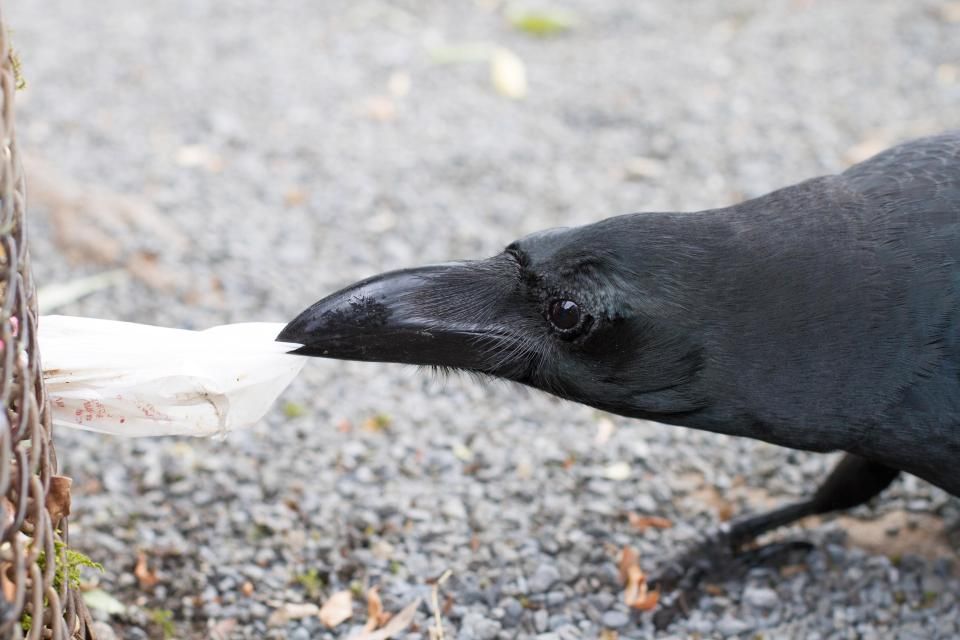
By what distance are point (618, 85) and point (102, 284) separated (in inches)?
162

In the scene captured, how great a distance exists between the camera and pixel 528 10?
8953 mm

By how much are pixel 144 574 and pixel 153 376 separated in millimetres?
1120

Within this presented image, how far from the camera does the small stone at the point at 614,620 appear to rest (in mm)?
3369

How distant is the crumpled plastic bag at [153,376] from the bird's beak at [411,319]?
11cm

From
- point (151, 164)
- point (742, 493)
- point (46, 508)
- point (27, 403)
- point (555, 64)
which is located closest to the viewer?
point (27, 403)

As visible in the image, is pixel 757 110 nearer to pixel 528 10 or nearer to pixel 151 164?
pixel 528 10

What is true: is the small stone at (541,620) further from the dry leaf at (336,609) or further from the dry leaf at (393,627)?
the dry leaf at (336,609)

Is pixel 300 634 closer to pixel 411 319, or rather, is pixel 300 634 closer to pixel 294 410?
pixel 411 319

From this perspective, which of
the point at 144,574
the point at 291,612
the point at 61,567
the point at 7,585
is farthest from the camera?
the point at 144,574

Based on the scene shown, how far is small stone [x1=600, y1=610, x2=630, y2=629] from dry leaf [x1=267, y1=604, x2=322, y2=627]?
0.90 m

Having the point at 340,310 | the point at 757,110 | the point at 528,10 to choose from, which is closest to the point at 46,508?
the point at 340,310

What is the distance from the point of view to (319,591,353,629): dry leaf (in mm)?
3287

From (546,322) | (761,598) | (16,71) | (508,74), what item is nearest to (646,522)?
(761,598)

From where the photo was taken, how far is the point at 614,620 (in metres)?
3.38
